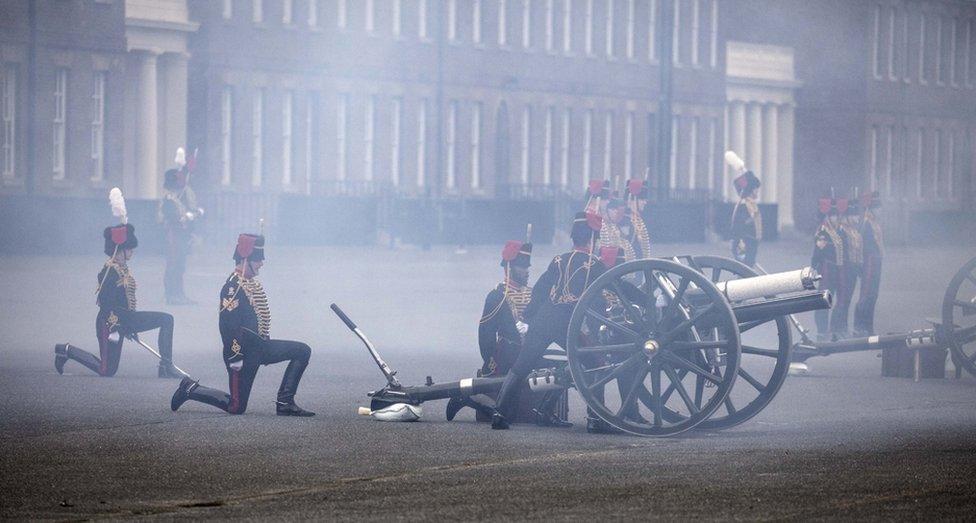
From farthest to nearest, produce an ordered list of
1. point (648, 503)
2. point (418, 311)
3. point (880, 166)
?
point (880, 166)
point (418, 311)
point (648, 503)

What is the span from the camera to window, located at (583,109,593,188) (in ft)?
159

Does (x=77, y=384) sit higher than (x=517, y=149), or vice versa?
(x=517, y=149)

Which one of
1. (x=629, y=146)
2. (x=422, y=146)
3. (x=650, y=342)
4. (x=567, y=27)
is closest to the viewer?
(x=650, y=342)

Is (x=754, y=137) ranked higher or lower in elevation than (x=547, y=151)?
higher

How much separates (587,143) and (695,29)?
5.10 metres

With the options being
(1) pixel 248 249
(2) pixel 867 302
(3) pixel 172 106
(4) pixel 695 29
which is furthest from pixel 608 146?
(1) pixel 248 249

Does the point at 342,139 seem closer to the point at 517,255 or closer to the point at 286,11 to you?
the point at 286,11

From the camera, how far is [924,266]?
3356cm

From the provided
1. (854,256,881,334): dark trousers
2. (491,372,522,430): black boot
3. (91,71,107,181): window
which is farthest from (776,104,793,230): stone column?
(491,372,522,430): black boot

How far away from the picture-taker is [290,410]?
11.3 meters

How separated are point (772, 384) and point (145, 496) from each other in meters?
3.61

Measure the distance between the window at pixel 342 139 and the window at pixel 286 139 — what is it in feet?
4.41

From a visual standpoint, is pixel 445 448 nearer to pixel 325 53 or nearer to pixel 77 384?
pixel 77 384

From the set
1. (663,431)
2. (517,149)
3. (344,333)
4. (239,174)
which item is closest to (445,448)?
(663,431)
